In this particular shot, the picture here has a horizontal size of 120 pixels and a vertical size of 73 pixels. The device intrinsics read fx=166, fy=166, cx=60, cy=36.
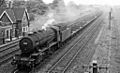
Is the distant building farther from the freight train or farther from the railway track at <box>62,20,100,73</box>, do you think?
the railway track at <box>62,20,100,73</box>

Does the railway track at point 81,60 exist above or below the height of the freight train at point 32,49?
below

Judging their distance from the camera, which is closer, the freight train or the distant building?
the freight train

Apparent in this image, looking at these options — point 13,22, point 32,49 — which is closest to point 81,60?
point 32,49

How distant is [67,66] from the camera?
1487 centimetres

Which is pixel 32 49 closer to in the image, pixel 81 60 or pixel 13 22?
pixel 81 60

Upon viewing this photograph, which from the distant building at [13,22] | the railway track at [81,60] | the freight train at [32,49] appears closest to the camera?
the freight train at [32,49]

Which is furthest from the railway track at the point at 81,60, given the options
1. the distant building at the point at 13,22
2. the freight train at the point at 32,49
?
the distant building at the point at 13,22

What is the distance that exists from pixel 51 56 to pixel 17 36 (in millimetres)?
15871

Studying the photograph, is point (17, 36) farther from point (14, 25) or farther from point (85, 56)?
point (85, 56)

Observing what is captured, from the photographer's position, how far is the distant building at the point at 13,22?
2878 centimetres

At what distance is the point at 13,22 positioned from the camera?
103 ft

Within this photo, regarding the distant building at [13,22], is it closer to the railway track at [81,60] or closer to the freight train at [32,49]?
the freight train at [32,49]

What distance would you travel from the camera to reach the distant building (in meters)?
28.8

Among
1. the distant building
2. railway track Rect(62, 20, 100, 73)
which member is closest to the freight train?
railway track Rect(62, 20, 100, 73)
